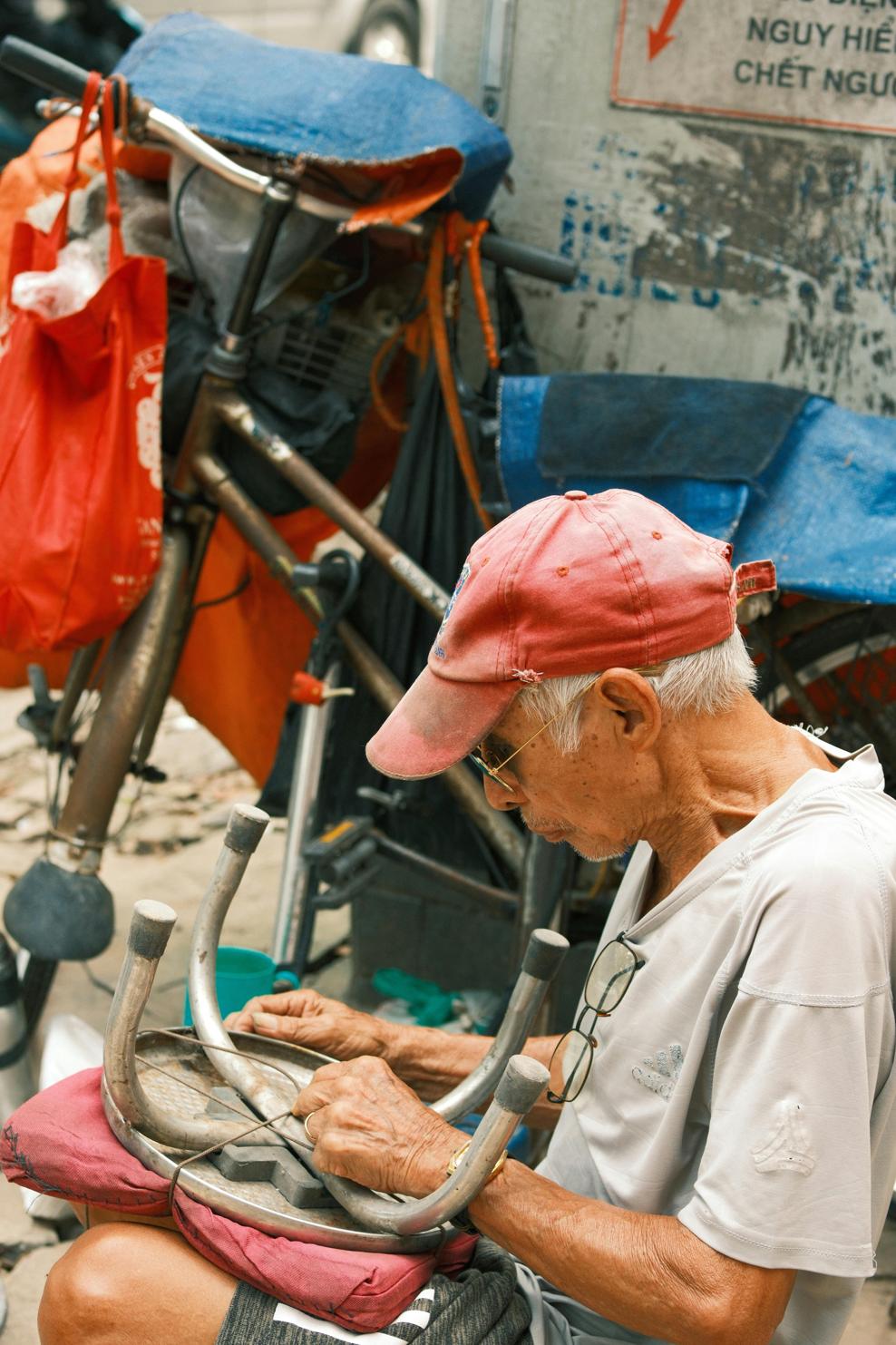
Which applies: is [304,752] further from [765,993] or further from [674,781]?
[765,993]

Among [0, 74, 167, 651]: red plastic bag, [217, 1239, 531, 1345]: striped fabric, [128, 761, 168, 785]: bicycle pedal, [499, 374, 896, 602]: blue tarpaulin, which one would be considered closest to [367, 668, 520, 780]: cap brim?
[217, 1239, 531, 1345]: striped fabric

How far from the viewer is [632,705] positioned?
1.54 meters

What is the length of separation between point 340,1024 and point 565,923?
122 centimetres

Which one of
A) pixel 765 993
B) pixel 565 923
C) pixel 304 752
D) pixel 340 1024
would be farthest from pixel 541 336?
pixel 765 993

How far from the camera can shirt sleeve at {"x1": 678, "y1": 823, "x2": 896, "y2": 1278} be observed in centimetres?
139

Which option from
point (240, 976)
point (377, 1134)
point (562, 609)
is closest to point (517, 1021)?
point (377, 1134)

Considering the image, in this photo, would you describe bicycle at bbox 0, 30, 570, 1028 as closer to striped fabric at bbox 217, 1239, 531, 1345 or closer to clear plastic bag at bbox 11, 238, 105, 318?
clear plastic bag at bbox 11, 238, 105, 318

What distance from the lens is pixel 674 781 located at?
5.32 feet

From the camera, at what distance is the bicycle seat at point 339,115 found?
292 centimetres

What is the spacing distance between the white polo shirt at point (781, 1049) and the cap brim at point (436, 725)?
0.31 meters

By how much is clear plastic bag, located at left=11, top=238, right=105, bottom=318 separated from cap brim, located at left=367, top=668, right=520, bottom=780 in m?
1.62

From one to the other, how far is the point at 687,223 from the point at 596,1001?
2.18 metres

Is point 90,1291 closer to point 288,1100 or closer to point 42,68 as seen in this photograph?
point 288,1100

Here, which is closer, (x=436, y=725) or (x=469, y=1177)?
(x=469, y=1177)
